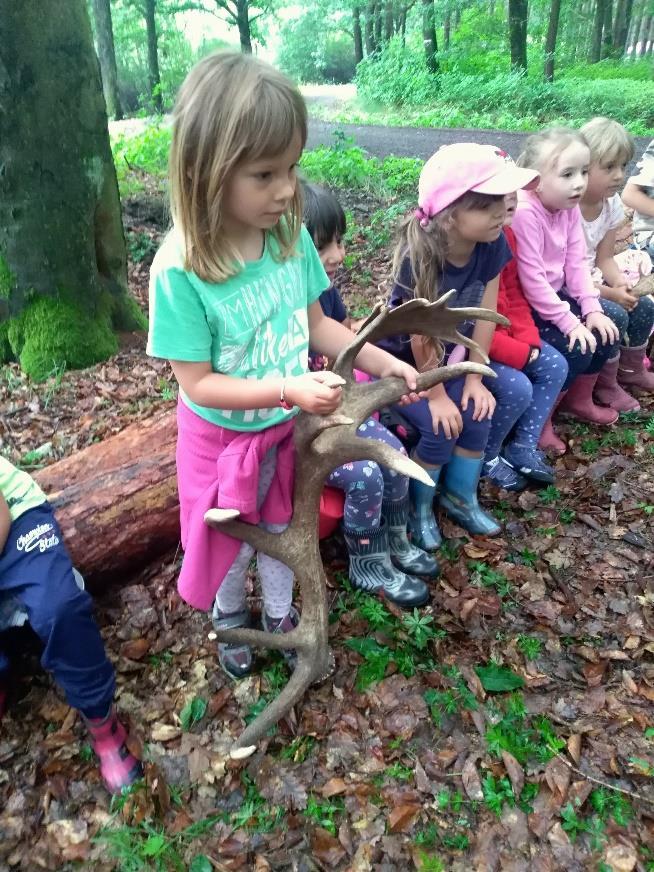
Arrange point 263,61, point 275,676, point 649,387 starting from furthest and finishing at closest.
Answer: point 649,387
point 275,676
point 263,61

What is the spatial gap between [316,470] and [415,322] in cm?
63

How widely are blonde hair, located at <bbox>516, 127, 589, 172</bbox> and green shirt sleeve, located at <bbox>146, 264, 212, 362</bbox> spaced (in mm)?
2339

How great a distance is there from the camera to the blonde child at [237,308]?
60.8 inches

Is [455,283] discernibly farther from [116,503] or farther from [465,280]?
[116,503]

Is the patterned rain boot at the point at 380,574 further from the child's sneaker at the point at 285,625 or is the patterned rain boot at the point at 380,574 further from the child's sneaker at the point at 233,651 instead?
the child's sneaker at the point at 233,651

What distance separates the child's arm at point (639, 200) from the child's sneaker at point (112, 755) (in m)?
4.51

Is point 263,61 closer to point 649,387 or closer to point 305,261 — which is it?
point 305,261

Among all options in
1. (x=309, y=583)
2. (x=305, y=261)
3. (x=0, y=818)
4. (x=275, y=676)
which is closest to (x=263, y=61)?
(x=305, y=261)

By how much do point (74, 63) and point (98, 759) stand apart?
4004mm

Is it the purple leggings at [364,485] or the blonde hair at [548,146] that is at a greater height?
the blonde hair at [548,146]

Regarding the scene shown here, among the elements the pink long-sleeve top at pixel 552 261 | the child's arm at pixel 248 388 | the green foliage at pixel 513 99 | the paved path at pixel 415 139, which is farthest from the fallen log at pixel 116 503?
the green foliage at pixel 513 99

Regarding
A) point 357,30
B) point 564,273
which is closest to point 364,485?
point 564,273

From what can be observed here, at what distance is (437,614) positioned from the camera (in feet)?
8.90

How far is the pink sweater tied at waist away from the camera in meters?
1.96
